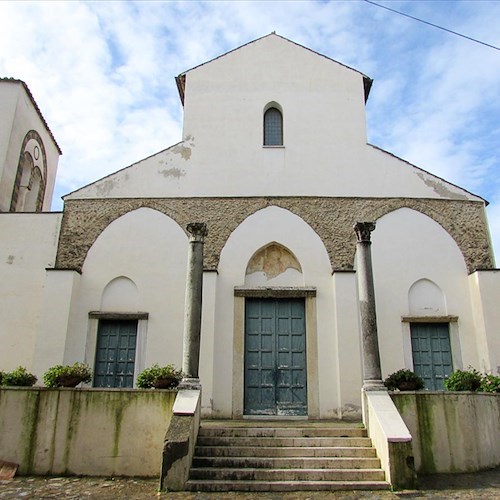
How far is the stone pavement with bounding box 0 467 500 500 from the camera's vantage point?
25.3 feet

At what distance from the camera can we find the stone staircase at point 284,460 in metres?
8.10

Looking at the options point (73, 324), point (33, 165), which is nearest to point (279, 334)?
point (73, 324)

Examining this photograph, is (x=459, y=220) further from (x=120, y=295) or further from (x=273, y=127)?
(x=120, y=295)

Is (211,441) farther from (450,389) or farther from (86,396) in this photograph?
(450,389)

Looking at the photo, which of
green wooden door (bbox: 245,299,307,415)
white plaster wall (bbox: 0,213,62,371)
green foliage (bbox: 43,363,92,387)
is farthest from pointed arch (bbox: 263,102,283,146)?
green foliage (bbox: 43,363,92,387)

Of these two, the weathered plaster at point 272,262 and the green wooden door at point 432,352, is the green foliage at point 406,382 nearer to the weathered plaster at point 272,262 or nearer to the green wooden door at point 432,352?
the green wooden door at point 432,352

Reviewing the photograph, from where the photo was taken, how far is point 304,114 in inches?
598

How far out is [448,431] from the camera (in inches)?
371

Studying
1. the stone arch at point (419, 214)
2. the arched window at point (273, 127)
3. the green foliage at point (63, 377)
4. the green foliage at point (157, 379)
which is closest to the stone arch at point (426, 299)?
the stone arch at point (419, 214)

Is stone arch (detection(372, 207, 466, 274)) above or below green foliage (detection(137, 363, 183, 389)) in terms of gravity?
above

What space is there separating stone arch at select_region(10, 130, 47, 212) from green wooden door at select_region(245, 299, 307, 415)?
26.3ft

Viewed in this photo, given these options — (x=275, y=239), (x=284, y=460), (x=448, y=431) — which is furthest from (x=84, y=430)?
(x=275, y=239)

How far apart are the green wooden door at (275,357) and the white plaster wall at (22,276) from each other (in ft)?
18.0

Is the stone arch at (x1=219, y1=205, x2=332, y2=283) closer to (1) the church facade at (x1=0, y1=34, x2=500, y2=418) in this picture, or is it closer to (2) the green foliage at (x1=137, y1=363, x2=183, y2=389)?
(1) the church facade at (x1=0, y1=34, x2=500, y2=418)
